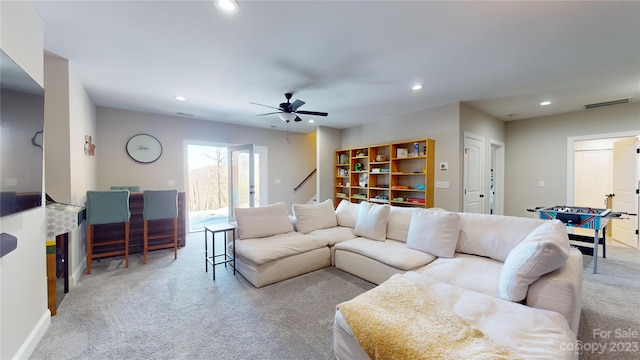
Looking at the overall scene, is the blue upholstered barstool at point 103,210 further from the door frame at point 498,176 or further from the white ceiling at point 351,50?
the door frame at point 498,176

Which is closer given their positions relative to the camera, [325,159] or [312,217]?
[312,217]

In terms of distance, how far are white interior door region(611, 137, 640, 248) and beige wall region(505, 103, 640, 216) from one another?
383 millimetres

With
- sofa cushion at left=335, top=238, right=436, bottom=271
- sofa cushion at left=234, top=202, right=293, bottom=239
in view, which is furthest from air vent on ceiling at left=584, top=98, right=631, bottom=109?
sofa cushion at left=234, top=202, right=293, bottom=239

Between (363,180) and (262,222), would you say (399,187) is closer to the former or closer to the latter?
(363,180)

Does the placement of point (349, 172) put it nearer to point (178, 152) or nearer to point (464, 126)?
point (464, 126)

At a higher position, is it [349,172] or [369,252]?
[349,172]

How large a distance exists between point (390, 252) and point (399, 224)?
601mm

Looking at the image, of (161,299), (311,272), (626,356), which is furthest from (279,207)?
(626,356)

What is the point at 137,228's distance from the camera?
3871 millimetres

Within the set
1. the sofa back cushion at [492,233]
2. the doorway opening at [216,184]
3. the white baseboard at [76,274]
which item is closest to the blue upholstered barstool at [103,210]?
the white baseboard at [76,274]

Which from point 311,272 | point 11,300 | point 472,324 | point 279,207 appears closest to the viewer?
point 472,324

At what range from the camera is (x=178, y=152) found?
507 centimetres

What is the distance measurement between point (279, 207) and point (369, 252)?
4.71 ft

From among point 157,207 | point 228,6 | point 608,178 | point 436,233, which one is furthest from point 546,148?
point 157,207
